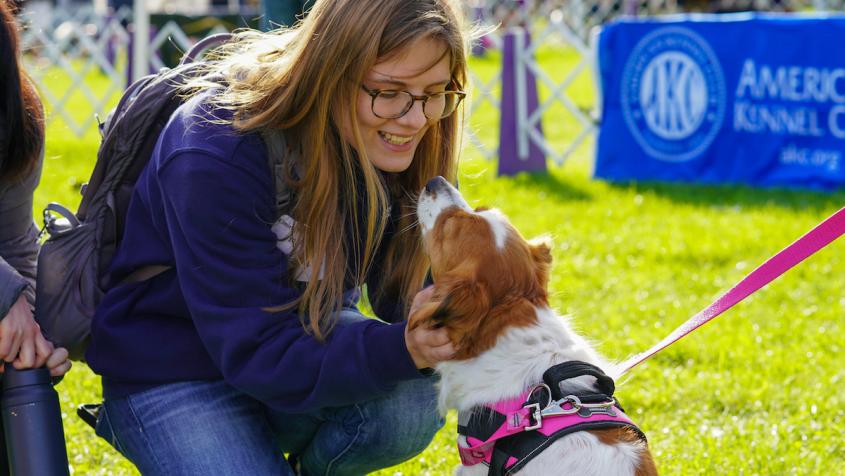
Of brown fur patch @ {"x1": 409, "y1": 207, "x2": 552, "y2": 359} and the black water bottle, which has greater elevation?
brown fur patch @ {"x1": 409, "y1": 207, "x2": 552, "y2": 359}

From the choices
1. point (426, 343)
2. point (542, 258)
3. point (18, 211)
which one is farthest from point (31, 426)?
point (542, 258)

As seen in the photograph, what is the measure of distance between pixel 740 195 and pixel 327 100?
5541mm

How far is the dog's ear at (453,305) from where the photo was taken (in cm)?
241

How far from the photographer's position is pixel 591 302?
5.25 metres

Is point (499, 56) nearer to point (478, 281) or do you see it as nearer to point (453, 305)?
point (478, 281)

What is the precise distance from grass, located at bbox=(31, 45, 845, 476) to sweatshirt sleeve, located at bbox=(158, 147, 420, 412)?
1.12 metres

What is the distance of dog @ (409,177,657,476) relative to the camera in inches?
98.7

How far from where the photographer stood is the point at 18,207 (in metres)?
3.04

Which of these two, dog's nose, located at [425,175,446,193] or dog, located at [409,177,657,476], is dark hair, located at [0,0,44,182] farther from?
dog, located at [409,177,657,476]

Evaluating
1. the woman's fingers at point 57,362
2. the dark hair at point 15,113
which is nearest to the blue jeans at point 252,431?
the woman's fingers at point 57,362

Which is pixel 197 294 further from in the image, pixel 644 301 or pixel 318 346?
pixel 644 301

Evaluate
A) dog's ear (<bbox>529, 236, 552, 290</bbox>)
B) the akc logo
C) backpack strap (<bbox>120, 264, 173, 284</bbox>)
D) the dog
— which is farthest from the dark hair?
the akc logo

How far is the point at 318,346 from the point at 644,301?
9.84 feet

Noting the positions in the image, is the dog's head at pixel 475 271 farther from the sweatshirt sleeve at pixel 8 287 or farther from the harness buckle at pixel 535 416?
the sweatshirt sleeve at pixel 8 287
